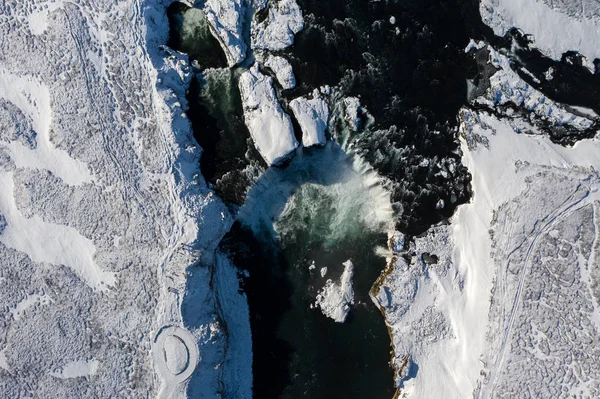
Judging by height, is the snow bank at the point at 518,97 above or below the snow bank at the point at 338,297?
above

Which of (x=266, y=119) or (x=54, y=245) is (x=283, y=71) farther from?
(x=54, y=245)

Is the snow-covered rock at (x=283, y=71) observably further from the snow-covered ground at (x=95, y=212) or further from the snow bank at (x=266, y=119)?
the snow-covered ground at (x=95, y=212)

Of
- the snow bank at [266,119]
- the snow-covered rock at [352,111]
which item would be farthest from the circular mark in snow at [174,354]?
the snow-covered rock at [352,111]

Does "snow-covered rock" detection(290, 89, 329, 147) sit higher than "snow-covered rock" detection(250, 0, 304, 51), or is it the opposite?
"snow-covered rock" detection(250, 0, 304, 51)

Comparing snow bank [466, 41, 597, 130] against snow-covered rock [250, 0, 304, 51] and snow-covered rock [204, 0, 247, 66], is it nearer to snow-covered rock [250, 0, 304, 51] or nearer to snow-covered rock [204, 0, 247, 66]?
snow-covered rock [250, 0, 304, 51]

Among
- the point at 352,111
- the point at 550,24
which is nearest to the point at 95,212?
the point at 352,111

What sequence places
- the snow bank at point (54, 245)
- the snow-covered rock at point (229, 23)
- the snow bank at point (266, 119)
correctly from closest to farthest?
the snow bank at point (54, 245), the snow bank at point (266, 119), the snow-covered rock at point (229, 23)

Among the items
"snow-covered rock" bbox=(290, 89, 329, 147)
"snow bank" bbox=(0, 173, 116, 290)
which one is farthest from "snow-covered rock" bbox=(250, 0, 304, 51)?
"snow bank" bbox=(0, 173, 116, 290)
